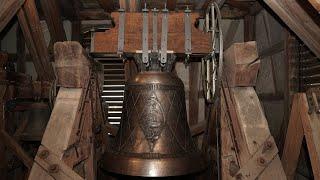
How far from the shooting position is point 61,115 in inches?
102

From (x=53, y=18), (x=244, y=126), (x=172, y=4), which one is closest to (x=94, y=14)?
(x=53, y=18)

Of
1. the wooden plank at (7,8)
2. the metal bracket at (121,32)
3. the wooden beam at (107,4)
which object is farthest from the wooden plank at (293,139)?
the wooden beam at (107,4)

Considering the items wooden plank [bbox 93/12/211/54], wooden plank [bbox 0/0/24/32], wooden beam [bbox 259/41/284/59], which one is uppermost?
wooden plank [bbox 0/0/24/32]

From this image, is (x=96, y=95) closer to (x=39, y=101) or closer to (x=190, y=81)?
(x=39, y=101)

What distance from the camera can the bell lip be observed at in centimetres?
245

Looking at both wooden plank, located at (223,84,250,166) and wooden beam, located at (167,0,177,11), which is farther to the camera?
wooden beam, located at (167,0,177,11)

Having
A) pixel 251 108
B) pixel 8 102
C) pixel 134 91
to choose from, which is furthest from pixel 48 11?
pixel 251 108

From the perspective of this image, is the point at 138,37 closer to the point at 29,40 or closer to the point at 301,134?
the point at 301,134

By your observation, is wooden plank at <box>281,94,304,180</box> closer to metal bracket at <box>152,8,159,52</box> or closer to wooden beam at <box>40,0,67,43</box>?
metal bracket at <box>152,8,159,52</box>

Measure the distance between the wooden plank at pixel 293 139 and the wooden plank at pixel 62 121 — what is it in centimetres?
164

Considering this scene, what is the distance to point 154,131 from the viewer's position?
2656 millimetres

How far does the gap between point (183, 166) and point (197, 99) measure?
3.30 meters

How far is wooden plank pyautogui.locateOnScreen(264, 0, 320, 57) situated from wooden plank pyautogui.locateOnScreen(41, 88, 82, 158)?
2.01 meters

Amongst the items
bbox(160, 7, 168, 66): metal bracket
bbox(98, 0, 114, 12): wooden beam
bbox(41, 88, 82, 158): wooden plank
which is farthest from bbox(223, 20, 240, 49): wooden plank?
bbox(41, 88, 82, 158): wooden plank
